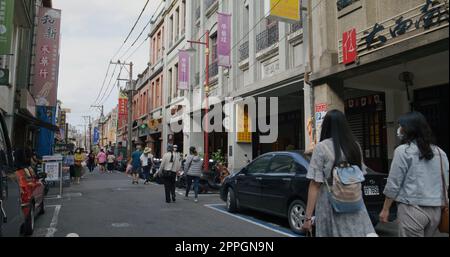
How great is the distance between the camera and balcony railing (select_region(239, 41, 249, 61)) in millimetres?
16786

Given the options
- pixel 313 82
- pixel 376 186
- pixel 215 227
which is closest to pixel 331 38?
pixel 313 82

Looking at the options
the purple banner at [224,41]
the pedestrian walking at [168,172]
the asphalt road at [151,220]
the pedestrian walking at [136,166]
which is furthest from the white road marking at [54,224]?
the purple banner at [224,41]

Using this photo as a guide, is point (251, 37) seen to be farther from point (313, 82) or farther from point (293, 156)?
point (293, 156)

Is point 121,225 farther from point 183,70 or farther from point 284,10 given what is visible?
point 183,70

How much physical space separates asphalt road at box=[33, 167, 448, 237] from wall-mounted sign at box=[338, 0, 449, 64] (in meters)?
4.18

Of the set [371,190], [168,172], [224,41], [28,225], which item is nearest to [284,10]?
[224,41]

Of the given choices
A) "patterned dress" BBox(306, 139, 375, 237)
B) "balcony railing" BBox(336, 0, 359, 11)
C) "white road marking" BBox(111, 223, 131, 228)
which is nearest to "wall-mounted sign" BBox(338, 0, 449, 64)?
"balcony railing" BBox(336, 0, 359, 11)

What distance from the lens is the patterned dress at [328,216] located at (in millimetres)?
3381

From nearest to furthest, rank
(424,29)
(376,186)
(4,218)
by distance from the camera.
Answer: (4,218) → (376,186) → (424,29)

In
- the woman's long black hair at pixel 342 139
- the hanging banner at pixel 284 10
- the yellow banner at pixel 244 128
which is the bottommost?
the woman's long black hair at pixel 342 139

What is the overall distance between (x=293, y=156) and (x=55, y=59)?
13.9m

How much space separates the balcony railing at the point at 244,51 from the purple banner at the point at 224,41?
0.53 meters

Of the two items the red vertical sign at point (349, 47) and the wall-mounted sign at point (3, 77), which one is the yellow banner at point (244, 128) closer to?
the red vertical sign at point (349, 47)

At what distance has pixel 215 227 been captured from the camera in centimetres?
795
